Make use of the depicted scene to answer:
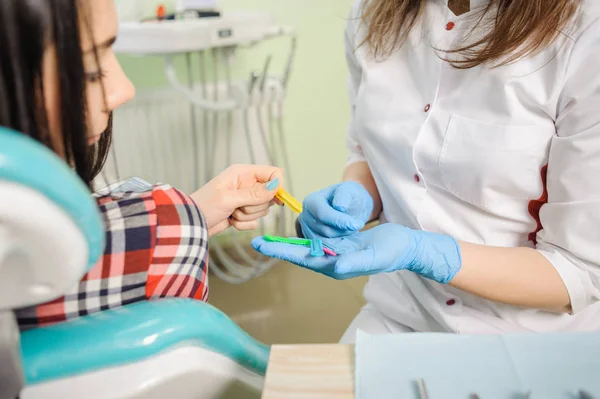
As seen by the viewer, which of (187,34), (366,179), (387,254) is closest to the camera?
(387,254)

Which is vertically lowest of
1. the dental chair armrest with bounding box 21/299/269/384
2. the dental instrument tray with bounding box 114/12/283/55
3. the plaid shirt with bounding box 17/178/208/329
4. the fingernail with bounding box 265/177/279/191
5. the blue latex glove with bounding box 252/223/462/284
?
the blue latex glove with bounding box 252/223/462/284

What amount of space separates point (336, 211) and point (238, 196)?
161 millimetres

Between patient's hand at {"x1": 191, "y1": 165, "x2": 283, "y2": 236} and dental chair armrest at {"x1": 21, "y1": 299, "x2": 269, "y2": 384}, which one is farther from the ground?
dental chair armrest at {"x1": 21, "y1": 299, "x2": 269, "y2": 384}

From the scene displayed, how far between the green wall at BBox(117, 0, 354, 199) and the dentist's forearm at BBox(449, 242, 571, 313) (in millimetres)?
1448

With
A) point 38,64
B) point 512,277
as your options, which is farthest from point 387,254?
point 38,64

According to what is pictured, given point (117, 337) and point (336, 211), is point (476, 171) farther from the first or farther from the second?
point (117, 337)

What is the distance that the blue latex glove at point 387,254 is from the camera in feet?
2.47

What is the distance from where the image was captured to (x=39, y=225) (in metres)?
0.27

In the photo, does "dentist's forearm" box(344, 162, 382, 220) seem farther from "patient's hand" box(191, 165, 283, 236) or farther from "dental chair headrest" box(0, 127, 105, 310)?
"dental chair headrest" box(0, 127, 105, 310)

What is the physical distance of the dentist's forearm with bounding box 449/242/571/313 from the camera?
0.80m

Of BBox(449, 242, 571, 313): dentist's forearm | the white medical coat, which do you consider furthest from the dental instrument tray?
BBox(449, 242, 571, 313): dentist's forearm

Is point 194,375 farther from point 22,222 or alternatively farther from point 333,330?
point 333,330

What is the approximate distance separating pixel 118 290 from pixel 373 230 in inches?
16.9

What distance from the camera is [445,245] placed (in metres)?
0.80
